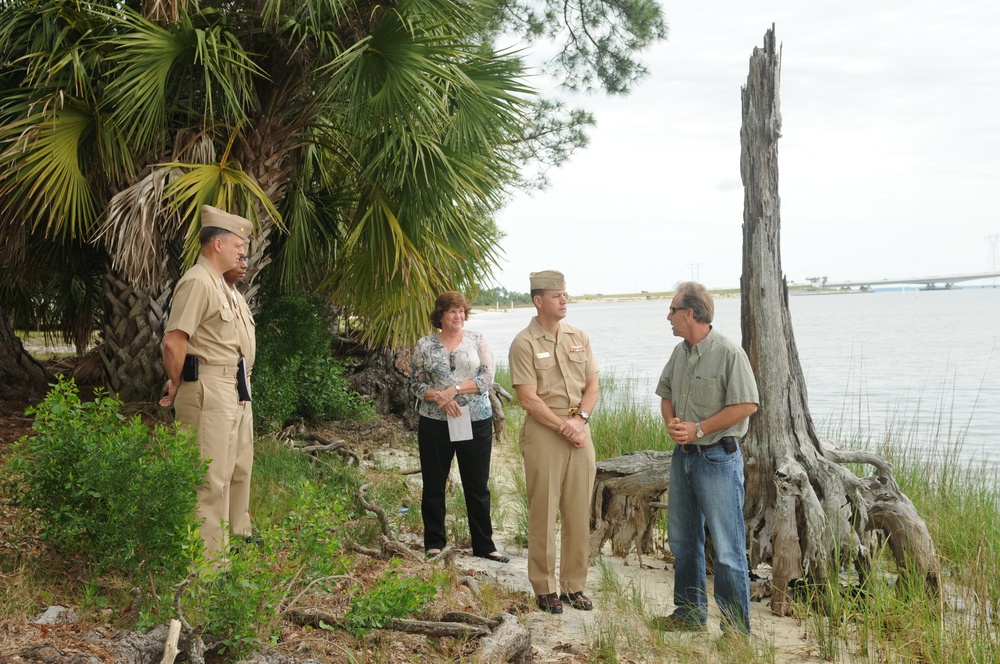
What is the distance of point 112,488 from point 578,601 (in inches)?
99.8

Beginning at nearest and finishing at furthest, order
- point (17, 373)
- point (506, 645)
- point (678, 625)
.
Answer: point (506, 645) < point (678, 625) < point (17, 373)

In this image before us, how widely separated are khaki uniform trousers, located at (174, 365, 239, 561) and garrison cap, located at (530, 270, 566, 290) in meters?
1.77

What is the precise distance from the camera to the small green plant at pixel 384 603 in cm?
374

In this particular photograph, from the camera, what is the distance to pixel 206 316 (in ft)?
15.4

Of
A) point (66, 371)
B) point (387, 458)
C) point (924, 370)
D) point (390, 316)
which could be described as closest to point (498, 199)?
point (390, 316)

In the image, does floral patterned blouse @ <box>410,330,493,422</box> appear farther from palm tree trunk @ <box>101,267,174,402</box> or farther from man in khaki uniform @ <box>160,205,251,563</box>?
palm tree trunk @ <box>101,267,174,402</box>

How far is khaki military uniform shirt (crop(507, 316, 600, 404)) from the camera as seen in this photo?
16.3 feet

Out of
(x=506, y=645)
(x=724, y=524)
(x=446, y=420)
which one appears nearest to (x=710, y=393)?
(x=724, y=524)

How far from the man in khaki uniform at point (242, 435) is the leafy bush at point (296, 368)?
368cm

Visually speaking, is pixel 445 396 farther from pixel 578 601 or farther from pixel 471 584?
pixel 578 601

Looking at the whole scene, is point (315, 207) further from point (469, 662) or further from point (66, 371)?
point (469, 662)

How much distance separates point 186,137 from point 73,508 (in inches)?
185

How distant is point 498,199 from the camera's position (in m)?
8.77

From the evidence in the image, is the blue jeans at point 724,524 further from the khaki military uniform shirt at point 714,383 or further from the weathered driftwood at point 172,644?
the weathered driftwood at point 172,644
